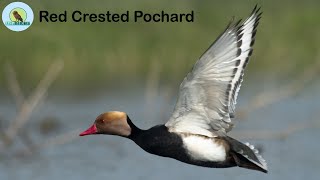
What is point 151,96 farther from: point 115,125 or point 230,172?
point 115,125

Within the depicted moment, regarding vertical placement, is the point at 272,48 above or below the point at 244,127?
above

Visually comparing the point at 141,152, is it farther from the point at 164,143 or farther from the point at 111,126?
the point at 164,143

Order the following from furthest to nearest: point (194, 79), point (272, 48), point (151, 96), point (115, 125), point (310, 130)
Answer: point (272, 48), point (310, 130), point (151, 96), point (115, 125), point (194, 79)

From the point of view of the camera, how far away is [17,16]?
12.6m

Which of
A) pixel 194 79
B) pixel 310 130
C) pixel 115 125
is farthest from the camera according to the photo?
pixel 310 130

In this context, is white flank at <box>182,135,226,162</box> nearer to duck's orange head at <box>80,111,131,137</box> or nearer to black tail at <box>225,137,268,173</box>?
black tail at <box>225,137,268,173</box>

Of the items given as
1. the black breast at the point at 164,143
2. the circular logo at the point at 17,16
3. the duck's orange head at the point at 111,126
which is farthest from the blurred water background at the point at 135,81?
the black breast at the point at 164,143

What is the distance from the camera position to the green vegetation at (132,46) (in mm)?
13959

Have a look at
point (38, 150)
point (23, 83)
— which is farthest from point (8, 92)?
point (38, 150)

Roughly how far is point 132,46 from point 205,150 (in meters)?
7.76

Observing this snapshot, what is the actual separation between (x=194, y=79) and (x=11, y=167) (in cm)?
458

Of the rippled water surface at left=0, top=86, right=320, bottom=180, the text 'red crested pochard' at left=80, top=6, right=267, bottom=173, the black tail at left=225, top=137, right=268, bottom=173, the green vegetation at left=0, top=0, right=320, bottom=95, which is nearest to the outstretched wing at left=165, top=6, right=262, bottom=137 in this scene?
the text 'red crested pochard' at left=80, top=6, right=267, bottom=173

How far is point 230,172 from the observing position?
34.9 feet

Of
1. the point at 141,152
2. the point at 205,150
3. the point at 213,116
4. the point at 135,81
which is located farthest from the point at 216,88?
the point at 135,81
